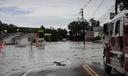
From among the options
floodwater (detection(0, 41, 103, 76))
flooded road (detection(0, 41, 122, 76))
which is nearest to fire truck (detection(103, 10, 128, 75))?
flooded road (detection(0, 41, 122, 76))

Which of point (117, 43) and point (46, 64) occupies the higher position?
point (117, 43)

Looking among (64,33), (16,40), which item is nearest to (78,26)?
(64,33)

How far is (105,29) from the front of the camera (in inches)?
693

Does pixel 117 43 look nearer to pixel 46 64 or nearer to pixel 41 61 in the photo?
pixel 46 64

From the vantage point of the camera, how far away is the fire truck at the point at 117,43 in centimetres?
1331

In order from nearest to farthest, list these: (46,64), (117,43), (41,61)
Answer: (117,43) → (46,64) → (41,61)

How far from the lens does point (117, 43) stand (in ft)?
48.1

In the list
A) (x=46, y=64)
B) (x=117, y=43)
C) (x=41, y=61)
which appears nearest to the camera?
(x=117, y=43)

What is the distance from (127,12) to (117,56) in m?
1.87

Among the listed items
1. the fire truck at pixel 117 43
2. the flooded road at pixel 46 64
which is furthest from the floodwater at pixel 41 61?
the fire truck at pixel 117 43

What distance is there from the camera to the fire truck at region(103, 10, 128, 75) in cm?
1331

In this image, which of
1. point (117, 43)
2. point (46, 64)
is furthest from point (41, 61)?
point (117, 43)

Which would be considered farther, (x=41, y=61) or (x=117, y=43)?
(x=41, y=61)

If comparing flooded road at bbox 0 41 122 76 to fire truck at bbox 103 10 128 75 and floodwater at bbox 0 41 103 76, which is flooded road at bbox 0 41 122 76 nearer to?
floodwater at bbox 0 41 103 76
